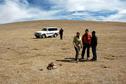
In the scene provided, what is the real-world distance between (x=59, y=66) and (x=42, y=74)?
7.69ft

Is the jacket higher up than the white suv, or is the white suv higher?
the jacket

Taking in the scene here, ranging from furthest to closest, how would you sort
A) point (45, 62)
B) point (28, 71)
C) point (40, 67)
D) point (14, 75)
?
point (45, 62), point (40, 67), point (28, 71), point (14, 75)

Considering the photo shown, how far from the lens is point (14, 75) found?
1470 cm

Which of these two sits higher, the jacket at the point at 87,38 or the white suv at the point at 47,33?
the jacket at the point at 87,38

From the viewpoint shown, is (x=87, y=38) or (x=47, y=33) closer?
(x=87, y=38)

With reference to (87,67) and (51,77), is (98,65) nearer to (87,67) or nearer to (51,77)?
(87,67)

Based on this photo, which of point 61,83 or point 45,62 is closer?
point 61,83

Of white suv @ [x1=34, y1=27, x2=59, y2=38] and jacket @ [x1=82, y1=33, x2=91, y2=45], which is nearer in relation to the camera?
jacket @ [x1=82, y1=33, x2=91, y2=45]

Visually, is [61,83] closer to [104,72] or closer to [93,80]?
[93,80]

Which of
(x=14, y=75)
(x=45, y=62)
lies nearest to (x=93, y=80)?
(x=14, y=75)

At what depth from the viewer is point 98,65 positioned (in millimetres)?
17375

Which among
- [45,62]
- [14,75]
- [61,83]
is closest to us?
[61,83]

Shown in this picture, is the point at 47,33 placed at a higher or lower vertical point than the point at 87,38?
lower

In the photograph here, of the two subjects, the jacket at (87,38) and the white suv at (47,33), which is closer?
the jacket at (87,38)
